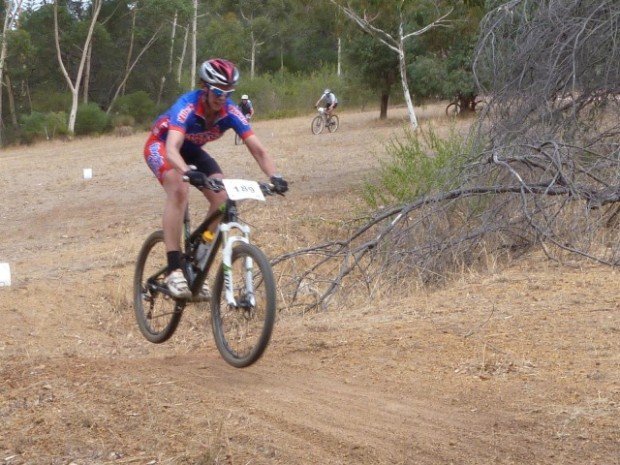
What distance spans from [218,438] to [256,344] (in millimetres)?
1192

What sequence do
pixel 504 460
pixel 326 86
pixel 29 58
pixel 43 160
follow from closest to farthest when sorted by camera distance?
1. pixel 504 460
2. pixel 43 160
3. pixel 29 58
4. pixel 326 86

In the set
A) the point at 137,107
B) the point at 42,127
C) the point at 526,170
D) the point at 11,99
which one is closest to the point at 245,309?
the point at 526,170

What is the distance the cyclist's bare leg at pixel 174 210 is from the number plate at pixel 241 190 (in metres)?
0.71

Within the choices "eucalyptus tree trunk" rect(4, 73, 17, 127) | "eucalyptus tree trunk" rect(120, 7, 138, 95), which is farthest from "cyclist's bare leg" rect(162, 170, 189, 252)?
"eucalyptus tree trunk" rect(120, 7, 138, 95)

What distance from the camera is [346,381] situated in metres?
6.06

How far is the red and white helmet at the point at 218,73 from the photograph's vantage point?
20.3ft

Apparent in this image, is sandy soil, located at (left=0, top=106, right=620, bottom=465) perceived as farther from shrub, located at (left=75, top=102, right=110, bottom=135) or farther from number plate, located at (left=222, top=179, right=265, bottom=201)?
shrub, located at (left=75, top=102, right=110, bottom=135)

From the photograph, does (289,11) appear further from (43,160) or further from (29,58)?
(43,160)

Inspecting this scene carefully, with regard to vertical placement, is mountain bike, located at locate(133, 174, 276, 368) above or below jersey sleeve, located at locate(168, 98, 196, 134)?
below

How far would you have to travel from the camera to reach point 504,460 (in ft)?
15.3

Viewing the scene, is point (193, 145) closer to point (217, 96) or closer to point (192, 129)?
point (192, 129)

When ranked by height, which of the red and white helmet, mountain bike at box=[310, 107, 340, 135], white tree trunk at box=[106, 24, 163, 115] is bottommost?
mountain bike at box=[310, 107, 340, 135]

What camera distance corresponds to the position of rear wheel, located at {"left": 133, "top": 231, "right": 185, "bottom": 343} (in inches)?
292

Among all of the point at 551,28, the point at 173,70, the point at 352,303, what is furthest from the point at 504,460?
the point at 173,70
